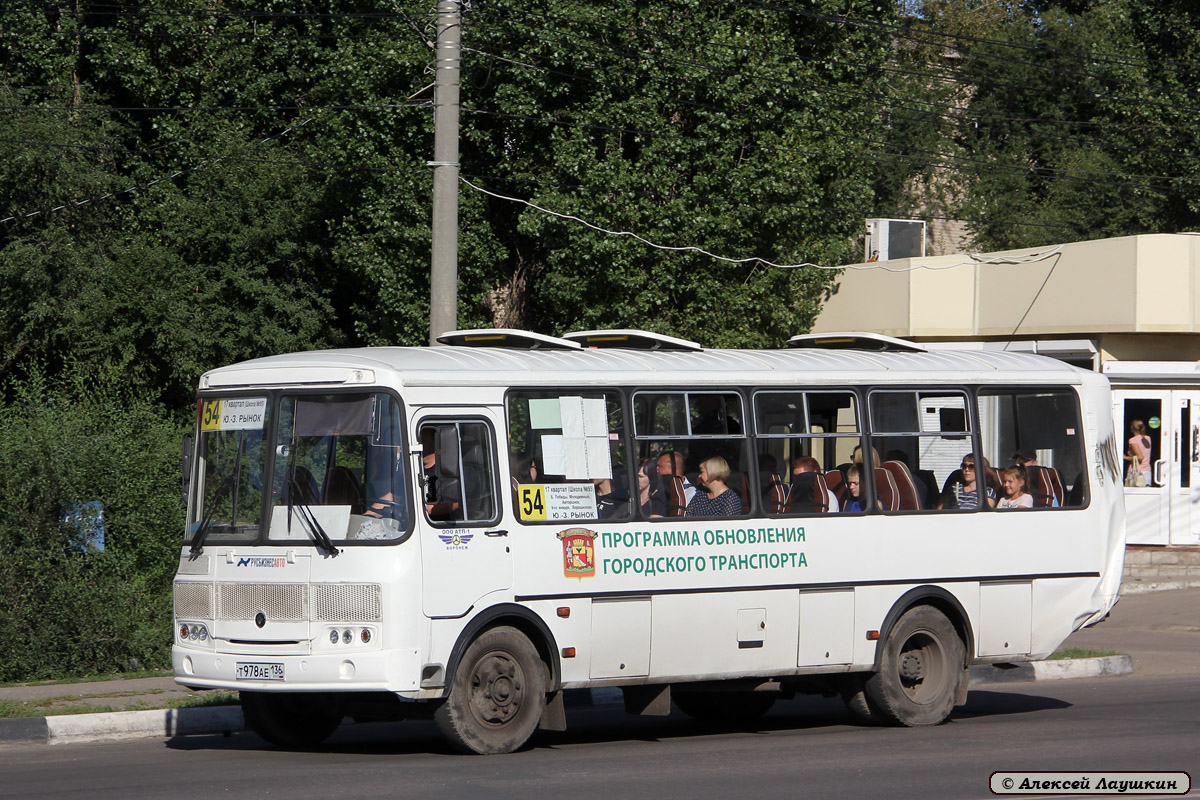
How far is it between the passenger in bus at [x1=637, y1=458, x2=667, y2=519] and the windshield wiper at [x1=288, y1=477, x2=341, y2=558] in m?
2.32

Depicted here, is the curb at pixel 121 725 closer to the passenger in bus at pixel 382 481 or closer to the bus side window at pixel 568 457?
the bus side window at pixel 568 457

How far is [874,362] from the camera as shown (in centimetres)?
1243

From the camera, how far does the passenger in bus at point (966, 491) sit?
1228 centimetres

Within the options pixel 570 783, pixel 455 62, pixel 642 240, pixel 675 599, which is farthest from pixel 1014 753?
pixel 642 240

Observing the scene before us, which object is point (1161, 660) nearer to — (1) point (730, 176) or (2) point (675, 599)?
(2) point (675, 599)

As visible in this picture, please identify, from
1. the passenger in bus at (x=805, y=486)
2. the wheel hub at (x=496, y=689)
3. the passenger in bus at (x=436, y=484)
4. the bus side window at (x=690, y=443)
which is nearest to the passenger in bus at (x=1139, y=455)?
the passenger in bus at (x=805, y=486)

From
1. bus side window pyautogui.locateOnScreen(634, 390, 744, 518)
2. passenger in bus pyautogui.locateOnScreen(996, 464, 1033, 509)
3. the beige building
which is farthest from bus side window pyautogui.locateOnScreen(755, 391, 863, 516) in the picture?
the beige building

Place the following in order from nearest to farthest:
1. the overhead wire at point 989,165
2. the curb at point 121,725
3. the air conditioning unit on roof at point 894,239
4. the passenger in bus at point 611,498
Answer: the passenger in bus at point 611,498 → the curb at point 121,725 → the overhead wire at point 989,165 → the air conditioning unit on roof at point 894,239

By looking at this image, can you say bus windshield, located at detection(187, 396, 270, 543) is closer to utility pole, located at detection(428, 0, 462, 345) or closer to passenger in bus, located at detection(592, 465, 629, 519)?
passenger in bus, located at detection(592, 465, 629, 519)

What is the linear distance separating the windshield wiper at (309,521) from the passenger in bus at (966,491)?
513 centimetres

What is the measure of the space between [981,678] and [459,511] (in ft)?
24.1

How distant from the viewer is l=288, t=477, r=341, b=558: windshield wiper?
376 inches

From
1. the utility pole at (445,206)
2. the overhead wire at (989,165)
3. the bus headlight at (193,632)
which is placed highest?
the overhead wire at (989,165)

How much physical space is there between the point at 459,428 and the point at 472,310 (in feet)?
54.4
